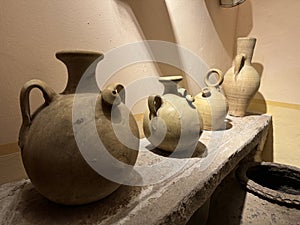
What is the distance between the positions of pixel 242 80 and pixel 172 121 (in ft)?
2.10

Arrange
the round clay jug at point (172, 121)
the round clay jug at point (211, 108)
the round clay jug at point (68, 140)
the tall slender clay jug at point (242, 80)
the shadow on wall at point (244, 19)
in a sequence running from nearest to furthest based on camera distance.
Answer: the round clay jug at point (68, 140)
the round clay jug at point (172, 121)
the round clay jug at point (211, 108)
the tall slender clay jug at point (242, 80)
the shadow on wall at point (244, 19)

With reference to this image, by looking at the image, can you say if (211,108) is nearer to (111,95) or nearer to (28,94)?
(111,95)

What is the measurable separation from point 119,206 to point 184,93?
1.51 feet

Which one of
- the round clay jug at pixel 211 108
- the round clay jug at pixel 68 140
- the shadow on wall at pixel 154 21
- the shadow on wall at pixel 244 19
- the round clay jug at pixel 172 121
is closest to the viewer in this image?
the round clay jug at pixel 68 140

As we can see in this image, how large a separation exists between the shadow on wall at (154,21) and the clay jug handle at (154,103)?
11.6 inches

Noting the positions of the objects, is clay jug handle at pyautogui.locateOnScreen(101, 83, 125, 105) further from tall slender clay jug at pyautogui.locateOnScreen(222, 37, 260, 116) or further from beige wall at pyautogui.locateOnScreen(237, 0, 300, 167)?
beige wall at pyautogui.locateOnScreen(237, 0, 300, 167)

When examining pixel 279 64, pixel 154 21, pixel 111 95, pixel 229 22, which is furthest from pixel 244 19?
pixel 111 95

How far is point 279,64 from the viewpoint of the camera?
1.37m

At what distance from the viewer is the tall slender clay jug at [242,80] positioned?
1.15 metres

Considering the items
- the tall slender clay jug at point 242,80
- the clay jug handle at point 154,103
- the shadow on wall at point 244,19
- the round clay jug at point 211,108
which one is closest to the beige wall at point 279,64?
the shadow on wall at point 244,19

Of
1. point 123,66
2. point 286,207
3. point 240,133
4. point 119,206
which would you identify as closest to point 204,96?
point 240,133

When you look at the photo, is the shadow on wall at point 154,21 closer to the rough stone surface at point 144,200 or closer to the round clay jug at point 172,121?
the round clay jug at point 172,121

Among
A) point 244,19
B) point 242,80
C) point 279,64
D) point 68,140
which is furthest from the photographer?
point 244,19

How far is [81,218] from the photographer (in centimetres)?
46
